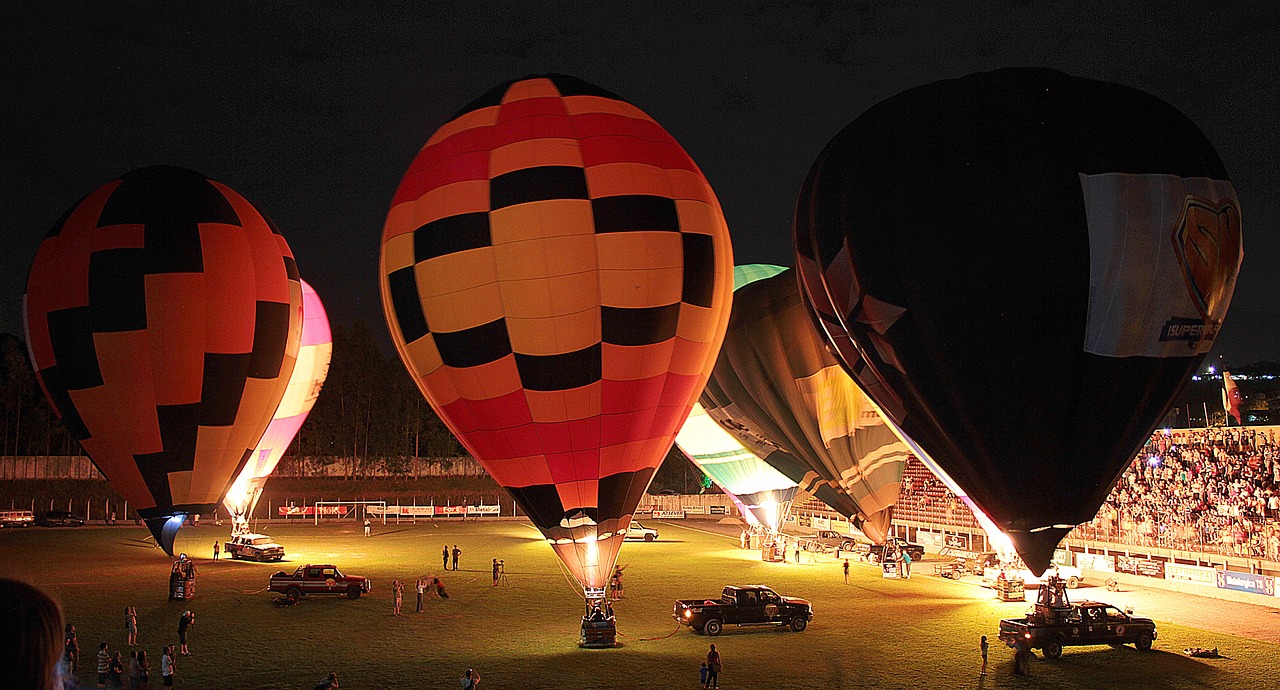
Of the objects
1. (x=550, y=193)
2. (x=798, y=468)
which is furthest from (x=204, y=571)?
(x=550, y=193)

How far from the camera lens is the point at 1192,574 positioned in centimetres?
2303

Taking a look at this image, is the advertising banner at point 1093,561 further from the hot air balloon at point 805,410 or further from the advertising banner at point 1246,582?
the hot air balloon at point 805,410

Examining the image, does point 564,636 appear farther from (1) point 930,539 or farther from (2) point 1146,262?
(1) point 930,539

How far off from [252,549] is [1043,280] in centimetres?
2538

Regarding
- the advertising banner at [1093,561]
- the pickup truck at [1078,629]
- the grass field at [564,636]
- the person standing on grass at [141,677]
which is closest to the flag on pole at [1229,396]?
the advertising banner at [1093,561]

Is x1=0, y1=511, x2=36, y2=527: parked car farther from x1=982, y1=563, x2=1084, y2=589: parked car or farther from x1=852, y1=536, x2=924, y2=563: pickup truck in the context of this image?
x1=982, y1=563, x2=1084, y2=589: parked car

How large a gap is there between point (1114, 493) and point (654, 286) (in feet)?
56.1

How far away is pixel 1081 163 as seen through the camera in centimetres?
1390

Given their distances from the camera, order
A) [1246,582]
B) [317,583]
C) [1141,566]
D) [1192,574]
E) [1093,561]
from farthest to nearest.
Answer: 1. [1093,561]
2. [1141,566]
3. [1192,574]
4. [317,583]
5. [1246,582]

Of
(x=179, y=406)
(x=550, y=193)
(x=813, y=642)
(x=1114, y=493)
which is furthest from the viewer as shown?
(x=1114, y=493)

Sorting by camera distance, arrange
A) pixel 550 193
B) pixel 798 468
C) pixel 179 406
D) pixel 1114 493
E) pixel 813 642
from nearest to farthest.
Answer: pixel 550 193 → pixel 813 642 → pixel 179 406 → pixel 798 468 → pixel 1114 493

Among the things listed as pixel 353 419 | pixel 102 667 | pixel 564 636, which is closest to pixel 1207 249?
pixel 564 636

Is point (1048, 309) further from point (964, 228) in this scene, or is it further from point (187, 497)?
point (187, 497)

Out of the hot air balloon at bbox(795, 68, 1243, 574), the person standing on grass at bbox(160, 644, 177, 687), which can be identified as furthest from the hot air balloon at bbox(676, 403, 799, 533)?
the person standing on grass at bbox(160, 644, 177, 687)
